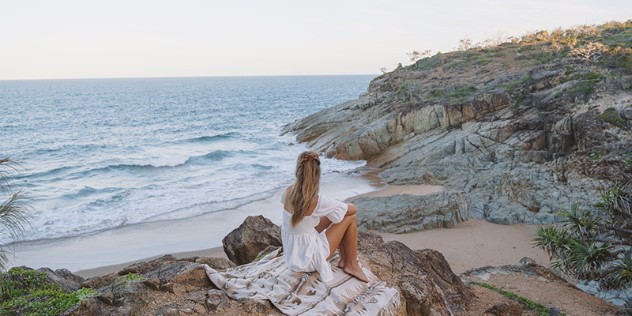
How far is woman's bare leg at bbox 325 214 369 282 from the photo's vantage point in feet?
21.5

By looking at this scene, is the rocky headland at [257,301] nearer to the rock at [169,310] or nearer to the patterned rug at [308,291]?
the rock at [169,310]

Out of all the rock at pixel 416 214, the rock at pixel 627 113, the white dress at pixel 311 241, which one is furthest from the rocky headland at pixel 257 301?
the rock at pixel 627 113

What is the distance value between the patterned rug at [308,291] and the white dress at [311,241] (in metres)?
0.11

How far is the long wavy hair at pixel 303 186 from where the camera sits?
611 cm

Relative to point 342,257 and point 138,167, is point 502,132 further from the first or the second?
point 138,167

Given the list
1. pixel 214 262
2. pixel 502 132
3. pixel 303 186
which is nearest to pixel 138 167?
pixel 502 132

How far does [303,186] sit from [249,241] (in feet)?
13.7

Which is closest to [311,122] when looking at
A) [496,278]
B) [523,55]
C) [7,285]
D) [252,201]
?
[523,55]

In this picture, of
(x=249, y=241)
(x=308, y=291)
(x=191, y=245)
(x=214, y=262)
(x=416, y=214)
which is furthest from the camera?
(x=416, y=214)

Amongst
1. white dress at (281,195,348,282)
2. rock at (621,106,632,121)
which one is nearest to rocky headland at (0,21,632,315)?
rock at (621,106,632,121)

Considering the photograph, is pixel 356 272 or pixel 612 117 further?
pixel 612 117

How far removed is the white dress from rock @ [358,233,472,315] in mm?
1252

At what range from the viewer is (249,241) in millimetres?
10000

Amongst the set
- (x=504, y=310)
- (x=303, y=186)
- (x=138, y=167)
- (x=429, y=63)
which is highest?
(x=429, y=63)
